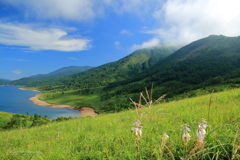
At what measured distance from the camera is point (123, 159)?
6.32 ft

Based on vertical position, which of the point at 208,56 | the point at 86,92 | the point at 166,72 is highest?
the point at 208,56

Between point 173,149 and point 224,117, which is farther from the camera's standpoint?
point 224,117

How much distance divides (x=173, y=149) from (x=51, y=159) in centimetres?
261

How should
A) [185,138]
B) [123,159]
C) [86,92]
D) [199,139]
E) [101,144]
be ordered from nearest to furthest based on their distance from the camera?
[199,139] < [185,138] < [123,159] < [101,144] < [86,92]

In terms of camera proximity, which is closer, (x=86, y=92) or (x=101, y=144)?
(x=101, y=144)

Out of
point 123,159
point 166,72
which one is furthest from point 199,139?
point 166,72

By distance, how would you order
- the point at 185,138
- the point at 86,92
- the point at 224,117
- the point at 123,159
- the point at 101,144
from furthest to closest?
the point at 86,92, the point at 224,117, the point at 101,144, the point at 123,159, the point at 185,138

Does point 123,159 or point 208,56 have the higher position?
point 208,56

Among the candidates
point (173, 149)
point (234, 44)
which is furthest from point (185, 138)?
point (234, 44)

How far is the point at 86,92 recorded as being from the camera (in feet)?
616

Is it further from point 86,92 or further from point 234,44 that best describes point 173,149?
point 234,44

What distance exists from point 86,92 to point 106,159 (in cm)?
19488

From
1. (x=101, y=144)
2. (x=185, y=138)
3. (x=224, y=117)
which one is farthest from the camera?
(x=224, y=117)

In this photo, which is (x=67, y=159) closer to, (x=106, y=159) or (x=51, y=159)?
(x=51, y=159)
